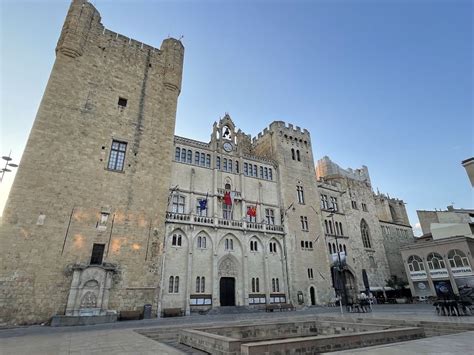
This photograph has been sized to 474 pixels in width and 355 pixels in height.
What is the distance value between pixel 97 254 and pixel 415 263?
3451 centimetres

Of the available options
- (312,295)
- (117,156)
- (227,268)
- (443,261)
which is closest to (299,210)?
(312,295)

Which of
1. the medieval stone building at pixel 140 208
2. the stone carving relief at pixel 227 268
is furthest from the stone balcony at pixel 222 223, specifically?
the stone carving relief at pixel 227 268

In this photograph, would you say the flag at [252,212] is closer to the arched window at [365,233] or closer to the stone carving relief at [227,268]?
the stone carving relief at [227,268]

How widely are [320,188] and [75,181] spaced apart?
31.4 meters

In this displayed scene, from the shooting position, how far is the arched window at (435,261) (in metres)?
29.2

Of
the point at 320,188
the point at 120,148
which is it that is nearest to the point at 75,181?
the point at 120,148

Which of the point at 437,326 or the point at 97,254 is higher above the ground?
the point at 97,254

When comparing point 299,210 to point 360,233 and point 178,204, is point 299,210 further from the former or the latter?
point 178,204

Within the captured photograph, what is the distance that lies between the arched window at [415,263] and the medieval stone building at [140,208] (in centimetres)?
660

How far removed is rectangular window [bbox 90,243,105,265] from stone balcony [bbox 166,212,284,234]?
19.9 feet

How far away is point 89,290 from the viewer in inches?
674

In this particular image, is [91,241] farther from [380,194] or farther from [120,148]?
[380,194]

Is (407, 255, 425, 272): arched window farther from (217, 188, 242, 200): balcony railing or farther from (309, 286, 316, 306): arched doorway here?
(217, 188, 242, 200): balcony railing

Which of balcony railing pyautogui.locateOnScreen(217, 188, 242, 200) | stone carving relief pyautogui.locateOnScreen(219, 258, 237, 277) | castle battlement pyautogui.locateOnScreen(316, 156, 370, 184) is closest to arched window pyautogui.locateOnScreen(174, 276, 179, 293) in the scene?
stone carving relief pyautogui.locateOnScreen(219, 258, 237, 277)
